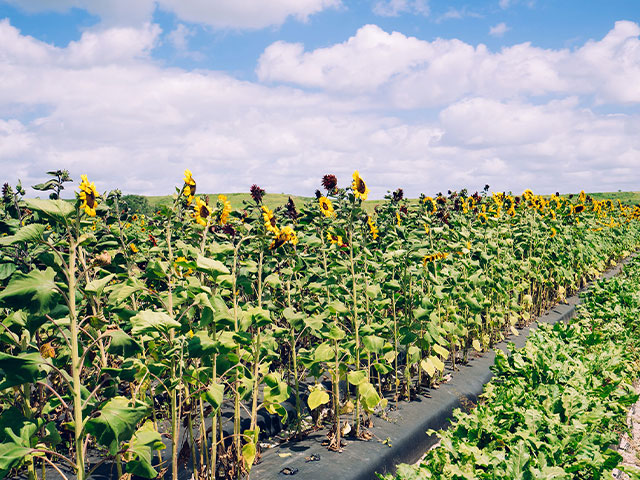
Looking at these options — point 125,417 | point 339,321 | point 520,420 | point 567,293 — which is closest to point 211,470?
point 125,417

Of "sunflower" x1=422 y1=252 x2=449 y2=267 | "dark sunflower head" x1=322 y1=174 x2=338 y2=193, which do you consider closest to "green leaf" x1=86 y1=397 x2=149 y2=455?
"dark sunflower head" x1=322 y1=174 x2=338 y2=193

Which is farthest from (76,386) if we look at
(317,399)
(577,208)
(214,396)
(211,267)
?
(577,208)

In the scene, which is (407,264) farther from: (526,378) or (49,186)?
(49,186)

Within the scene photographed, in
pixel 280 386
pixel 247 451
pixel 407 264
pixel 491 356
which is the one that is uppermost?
pixel 407 264

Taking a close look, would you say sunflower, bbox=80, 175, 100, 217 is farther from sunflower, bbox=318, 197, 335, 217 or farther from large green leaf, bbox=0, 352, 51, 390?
sunflower, bbox=318, 197, 335, 217

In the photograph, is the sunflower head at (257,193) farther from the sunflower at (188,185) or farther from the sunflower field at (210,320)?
the sunflower at (188,185)

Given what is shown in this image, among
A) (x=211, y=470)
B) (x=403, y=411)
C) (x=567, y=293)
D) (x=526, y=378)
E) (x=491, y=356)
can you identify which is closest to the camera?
(x=211, y=470)

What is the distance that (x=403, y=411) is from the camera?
4176mm

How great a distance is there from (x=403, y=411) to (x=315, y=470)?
124 cm

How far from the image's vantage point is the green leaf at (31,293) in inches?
67.2

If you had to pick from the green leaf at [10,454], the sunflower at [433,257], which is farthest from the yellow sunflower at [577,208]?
the green leaf at [10,454]

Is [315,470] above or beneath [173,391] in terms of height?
beneath

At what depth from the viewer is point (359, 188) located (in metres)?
3.60

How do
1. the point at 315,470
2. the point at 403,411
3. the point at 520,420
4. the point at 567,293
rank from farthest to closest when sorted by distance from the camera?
the point at 567,293, the point at 403,411, the point at 315,470, the point at 520,420
